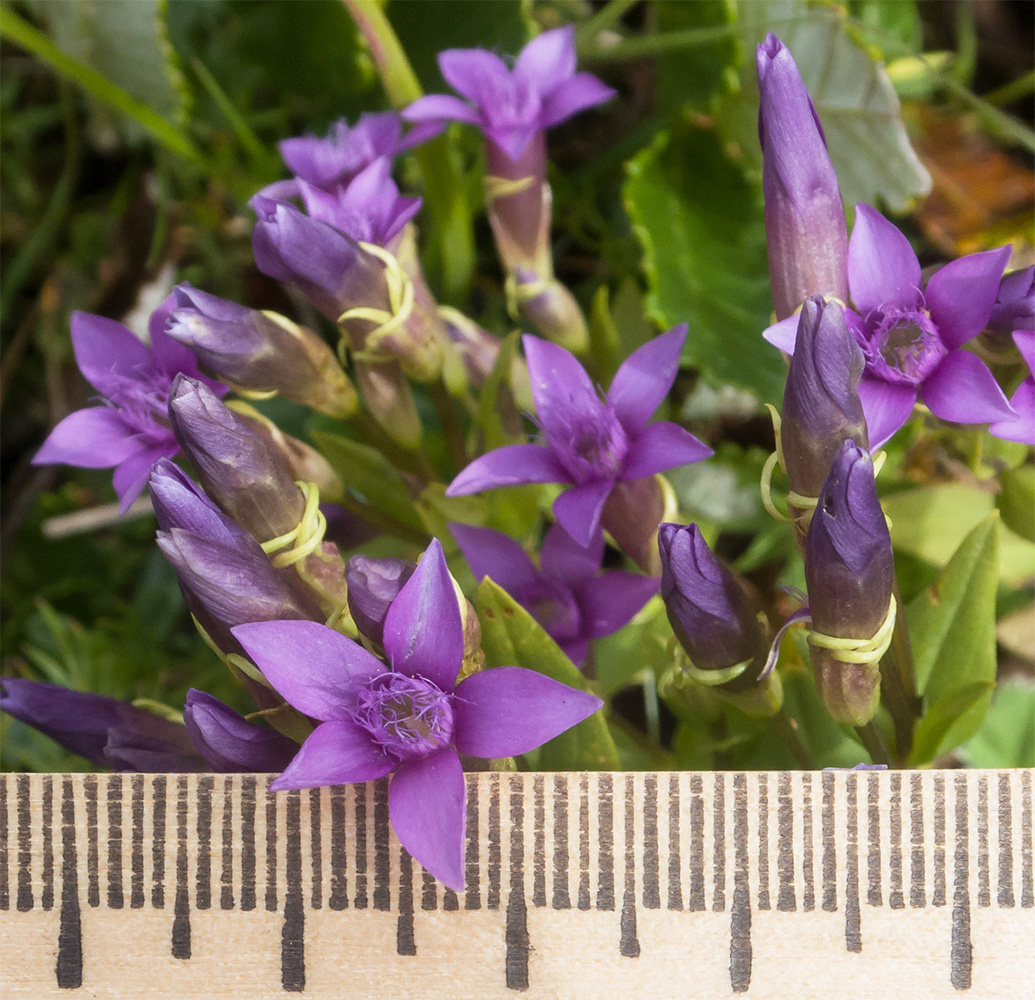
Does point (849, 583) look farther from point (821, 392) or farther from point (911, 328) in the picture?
point (911, 328)

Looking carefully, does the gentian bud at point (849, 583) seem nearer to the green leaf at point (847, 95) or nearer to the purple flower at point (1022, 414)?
the purple flower at point (1022, 414)

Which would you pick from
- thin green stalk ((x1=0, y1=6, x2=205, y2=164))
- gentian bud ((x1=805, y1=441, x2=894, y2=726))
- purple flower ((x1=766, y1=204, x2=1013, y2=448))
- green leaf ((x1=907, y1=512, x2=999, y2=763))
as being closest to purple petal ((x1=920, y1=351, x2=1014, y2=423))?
purple flower ((x1=766, y1=204, x2=1013, y2=448))

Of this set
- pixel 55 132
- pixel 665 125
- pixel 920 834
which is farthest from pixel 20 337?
pixel 920 834

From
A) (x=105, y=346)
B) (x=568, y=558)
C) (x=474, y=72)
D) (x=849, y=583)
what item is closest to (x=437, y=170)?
(x=474, y=72)

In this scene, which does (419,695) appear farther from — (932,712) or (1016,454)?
(1016,454)

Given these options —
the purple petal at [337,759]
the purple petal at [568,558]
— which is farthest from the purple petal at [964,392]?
the purple petal at [337,759]

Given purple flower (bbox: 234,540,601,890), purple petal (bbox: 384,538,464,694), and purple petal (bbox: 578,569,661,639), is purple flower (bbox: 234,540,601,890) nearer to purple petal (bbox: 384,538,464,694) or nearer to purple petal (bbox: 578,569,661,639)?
purple petal (bbox: 384,538,464,694)

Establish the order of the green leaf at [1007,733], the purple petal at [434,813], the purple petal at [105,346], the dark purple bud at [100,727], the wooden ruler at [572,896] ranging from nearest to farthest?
1. the purple petal at [434,813]
2. the wooden ruler at [572,896]
3. the dark purple bud at [100,727]
4. the purple petal at [105,346]
5. the green leaf at [1007,733]
